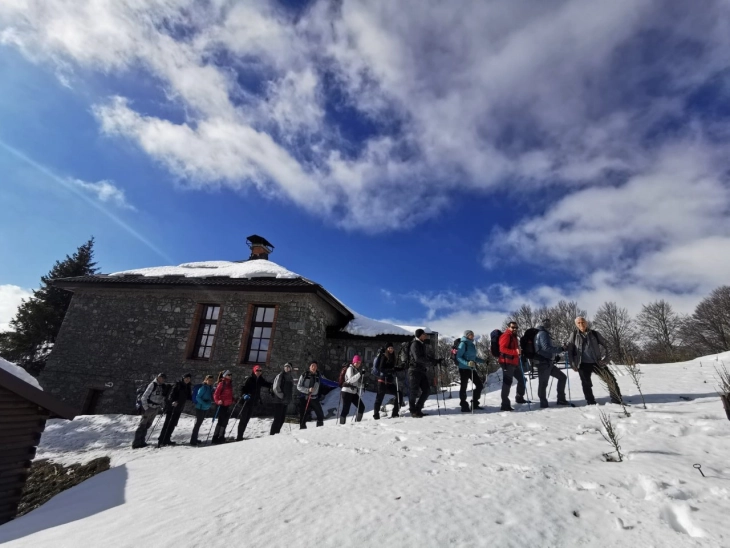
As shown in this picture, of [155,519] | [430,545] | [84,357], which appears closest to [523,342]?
[430,545]

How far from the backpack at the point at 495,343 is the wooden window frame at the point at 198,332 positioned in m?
10.1

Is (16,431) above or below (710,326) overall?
below

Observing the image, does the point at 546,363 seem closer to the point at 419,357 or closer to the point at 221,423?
the point at 419,357

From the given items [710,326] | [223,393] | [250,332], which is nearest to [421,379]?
[223,393]

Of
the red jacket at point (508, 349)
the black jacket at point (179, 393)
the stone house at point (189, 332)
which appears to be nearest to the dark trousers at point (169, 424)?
the black jacket at point (179, 393)

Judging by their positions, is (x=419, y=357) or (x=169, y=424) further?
(x=169, y=424)

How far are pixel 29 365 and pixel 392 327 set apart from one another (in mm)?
20667

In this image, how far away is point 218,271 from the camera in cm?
1542

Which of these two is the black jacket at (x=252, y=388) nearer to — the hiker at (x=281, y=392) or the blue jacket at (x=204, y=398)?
the hiker at (x=281, y=392)

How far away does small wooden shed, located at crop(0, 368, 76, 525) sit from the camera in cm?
677

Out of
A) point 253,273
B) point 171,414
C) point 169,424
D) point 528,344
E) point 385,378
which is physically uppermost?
point 253,273

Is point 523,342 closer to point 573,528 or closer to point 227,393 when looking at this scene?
point 573,528

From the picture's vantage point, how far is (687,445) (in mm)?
4305

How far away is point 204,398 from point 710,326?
4111cm
